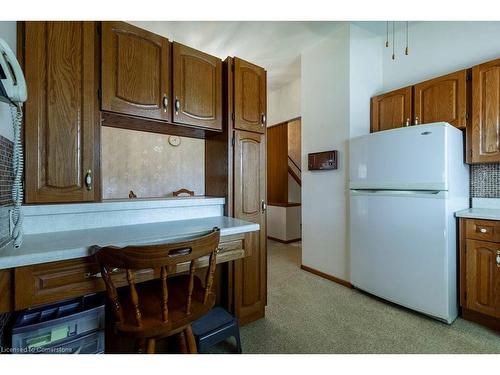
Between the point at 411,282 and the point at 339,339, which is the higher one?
the point at 411,282

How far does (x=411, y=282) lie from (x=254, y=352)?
141 centimetres

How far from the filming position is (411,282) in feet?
6.44

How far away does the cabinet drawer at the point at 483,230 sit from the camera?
1.70m

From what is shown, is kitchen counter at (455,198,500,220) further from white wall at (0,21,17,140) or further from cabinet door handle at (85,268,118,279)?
white wall at (0,21,17,140)

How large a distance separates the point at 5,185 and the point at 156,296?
2.90 feet

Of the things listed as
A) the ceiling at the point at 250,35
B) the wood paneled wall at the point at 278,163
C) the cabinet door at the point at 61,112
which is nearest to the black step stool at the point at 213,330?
the cabinet door at the point at 61,112

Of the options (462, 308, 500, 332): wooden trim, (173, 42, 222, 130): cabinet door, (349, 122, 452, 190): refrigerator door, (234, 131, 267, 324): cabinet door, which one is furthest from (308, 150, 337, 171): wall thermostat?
(462, 308, 500, 332): wooden trim

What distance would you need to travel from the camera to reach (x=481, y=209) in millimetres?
2049

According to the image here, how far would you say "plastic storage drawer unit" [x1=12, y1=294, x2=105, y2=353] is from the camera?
1.03 metres

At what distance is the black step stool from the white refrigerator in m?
1.48

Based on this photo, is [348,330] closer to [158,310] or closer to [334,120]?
[158,310]

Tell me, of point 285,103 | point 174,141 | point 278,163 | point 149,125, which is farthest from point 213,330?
A: point 285,103
